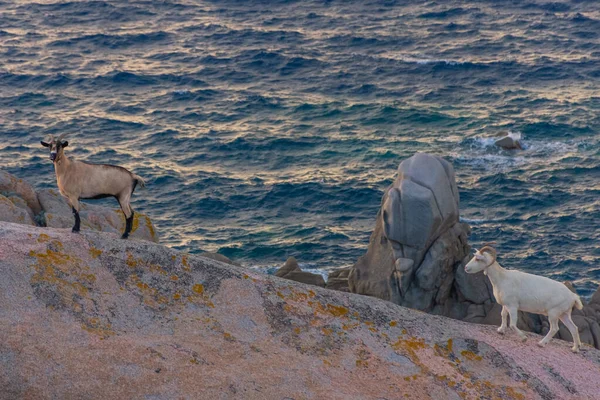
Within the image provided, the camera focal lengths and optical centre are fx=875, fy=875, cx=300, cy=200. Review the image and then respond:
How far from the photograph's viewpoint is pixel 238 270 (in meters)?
18.9

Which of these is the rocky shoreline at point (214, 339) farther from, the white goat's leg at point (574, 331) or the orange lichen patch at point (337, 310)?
the white goat's leg at point (574, 331)

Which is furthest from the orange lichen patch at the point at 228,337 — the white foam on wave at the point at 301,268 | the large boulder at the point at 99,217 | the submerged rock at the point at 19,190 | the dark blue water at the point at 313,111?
the dark blue water at the point at 313,111

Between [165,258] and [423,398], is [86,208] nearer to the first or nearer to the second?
[165,258]

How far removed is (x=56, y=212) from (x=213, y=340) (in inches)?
556

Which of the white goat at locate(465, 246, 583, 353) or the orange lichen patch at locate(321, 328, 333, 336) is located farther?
the white goat at locate(465, 246, 583, 353)

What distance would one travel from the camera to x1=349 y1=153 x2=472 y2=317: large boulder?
32438mm

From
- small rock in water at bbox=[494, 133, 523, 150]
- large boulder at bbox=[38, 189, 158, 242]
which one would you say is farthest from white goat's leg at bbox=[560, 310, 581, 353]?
small rock in water at bbox=[494, 133, 523, 150]

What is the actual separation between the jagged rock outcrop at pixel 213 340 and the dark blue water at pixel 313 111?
28.3 metres

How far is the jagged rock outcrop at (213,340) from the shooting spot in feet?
51.3

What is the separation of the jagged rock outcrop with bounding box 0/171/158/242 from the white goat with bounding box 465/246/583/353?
1237 cm

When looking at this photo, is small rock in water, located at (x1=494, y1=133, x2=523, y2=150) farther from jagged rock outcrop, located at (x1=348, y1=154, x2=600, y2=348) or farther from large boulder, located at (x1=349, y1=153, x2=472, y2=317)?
large boulder, located at (x1=349, y1=153, x2=472, y2=317)

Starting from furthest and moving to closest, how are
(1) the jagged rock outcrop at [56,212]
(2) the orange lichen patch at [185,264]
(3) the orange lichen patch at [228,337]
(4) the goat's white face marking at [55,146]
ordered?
(1) the jagged rock outcrop at [56,212]
(4) the goat's white face marking at [55,146]
(2) the orange lichen patch at [185,264]
(3) the orange lichen patch at [228,337]

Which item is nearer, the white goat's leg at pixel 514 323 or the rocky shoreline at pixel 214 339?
the rocky shoreline at pixel 214 339

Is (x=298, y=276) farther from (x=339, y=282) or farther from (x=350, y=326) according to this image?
(x=350, y=326)
